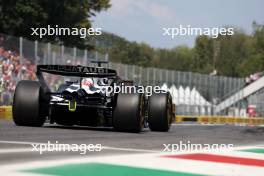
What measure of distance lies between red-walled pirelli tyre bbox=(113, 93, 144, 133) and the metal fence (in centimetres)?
1280

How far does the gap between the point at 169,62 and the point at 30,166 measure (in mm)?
132457

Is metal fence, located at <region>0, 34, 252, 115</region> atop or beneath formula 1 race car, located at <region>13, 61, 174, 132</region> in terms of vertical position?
atop

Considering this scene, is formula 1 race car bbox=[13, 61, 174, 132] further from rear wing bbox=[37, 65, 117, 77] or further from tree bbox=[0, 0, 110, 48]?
tree bbox=[0, 0, 110, 48]

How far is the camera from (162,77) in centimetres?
3966

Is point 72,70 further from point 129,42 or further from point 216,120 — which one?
point 129,42

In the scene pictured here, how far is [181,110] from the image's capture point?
41.4m

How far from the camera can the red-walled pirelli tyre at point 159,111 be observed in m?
14.3

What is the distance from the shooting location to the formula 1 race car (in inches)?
528

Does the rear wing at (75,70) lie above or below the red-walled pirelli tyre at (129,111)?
above

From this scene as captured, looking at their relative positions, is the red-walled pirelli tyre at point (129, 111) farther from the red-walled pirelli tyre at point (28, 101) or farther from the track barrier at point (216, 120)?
the track barrier at point (216, 120)

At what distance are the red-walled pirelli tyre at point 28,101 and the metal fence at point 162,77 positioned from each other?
12148mm

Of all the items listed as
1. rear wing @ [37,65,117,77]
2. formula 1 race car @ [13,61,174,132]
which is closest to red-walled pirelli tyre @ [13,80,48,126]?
formula 1 race car @ [13,61,174,132]

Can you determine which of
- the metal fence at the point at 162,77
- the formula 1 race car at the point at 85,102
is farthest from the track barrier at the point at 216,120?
the formula 1 race car at the point at 85,102

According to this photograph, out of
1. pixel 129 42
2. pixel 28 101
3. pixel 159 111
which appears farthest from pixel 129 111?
pixel 129 42
